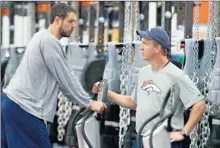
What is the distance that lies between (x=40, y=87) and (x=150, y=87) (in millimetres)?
962

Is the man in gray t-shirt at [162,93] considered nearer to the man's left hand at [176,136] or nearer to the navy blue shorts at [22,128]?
the man's left hand at [176,136]

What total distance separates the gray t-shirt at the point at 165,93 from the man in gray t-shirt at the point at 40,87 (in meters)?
0.60

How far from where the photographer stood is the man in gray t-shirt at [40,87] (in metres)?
5.07

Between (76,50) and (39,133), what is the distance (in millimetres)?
2401

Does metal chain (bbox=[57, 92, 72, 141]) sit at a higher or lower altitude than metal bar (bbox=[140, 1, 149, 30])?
lower

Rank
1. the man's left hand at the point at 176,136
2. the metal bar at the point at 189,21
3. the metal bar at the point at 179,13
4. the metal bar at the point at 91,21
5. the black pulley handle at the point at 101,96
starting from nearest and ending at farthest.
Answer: the man's left hand at the point at 176,136 < the black pulley handle at the point at 101,96 < the metal bar at the point at 189,21 < the metal bar at the point at 179,13 < the metal bar at the point at 91,21

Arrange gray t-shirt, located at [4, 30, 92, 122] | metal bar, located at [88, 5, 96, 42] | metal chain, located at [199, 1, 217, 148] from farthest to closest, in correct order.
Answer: metal bar, located at [88, 5, 96, 42] → metal chain, located at [199, 1, 217, 148] → gray t-shirt, located at [4, 30, 92, 122]

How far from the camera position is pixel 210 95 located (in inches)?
220

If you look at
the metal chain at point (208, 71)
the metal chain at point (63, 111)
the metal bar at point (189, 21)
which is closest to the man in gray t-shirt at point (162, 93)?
the metal chain at point (208, 71)

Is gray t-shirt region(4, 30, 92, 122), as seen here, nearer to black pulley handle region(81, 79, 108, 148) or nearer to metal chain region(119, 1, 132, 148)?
black pulley handle region(81, 79, 108, 148)

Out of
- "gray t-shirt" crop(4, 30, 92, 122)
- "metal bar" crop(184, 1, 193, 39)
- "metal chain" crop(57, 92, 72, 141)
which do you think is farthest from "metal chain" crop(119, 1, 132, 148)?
"metal chain" crop(57, 92, 72, 141)

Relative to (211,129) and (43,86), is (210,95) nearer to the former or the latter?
(211,129)

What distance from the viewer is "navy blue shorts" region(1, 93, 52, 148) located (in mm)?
5141

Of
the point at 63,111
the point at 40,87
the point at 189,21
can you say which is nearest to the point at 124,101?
the point at 40,87
